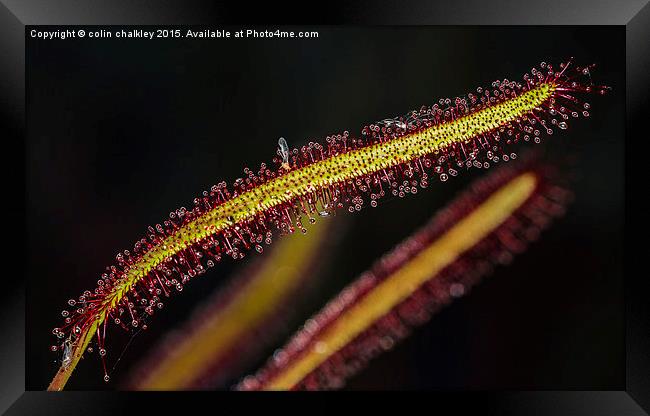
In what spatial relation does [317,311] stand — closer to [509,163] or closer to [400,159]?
[400,159]

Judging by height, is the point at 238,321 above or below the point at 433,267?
below

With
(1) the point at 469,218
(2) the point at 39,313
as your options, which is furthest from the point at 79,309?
(1) the point at 469,218
